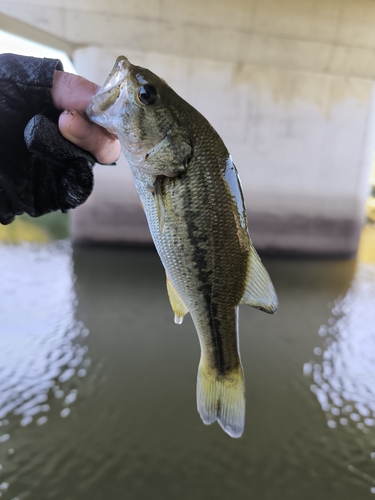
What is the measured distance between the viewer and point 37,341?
3.22 meters

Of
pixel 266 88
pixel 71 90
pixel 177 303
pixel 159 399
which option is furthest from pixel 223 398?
pixel 266 88

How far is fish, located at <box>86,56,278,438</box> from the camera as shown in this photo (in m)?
0.99

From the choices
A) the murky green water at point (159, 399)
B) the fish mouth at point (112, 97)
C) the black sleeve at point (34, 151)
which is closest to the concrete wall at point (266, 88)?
the murky green water at point (159, 399)

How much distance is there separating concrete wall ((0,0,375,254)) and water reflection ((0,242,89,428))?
132 cm

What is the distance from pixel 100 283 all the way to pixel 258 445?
2.63 m

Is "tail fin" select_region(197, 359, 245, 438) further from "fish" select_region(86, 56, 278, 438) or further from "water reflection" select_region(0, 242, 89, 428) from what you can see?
"water reflection" select_region(0, 242, 89, 428)

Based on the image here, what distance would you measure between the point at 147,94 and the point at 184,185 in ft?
0.89

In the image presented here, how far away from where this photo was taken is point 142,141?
3.30 ft

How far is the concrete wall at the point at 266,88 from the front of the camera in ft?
15.6

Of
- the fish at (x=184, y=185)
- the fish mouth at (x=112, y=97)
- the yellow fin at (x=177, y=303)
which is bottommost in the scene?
the yellow fin at (x=177, y=303)

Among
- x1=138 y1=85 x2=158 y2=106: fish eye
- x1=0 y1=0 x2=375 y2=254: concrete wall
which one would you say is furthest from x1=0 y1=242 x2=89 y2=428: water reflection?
x1=138 y1=85 x2=158 y2=106: fish eye

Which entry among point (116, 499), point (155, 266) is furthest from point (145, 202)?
point (155, 266)

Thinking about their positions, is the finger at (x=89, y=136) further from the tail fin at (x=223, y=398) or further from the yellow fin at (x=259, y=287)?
the tail fin at (x=223, y=398)

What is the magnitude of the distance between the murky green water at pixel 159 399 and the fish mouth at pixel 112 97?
2.11 meters
